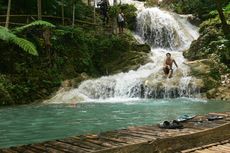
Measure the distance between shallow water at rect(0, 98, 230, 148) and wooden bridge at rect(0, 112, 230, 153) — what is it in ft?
7.41

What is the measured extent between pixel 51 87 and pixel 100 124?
8.22 meters

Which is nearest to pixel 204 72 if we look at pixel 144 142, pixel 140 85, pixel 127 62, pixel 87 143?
pixel 140 85

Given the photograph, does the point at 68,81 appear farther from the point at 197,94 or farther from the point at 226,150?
the point at 226,150

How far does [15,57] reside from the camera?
19.3 metres

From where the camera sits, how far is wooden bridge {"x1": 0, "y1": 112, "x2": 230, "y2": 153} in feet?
18.6

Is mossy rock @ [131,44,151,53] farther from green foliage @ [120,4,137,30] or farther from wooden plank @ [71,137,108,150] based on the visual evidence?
wooden plank @ [71,137,108,150]

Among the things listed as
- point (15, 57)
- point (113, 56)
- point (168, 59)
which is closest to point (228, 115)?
point (168, 59)

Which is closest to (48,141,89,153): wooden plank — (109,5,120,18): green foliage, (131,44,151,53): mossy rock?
(131,44,151,53): mossy rock

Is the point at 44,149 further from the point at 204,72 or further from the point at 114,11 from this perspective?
the point at 114,11

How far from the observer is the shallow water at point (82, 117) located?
10.2 meters

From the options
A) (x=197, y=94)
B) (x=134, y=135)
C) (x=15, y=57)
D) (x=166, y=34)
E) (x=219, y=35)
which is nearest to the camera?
(x=134, y=135)

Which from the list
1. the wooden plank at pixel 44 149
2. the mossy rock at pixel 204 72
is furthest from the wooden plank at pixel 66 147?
the mossy rock at pixel 204 72

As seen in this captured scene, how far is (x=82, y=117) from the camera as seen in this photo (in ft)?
42.2

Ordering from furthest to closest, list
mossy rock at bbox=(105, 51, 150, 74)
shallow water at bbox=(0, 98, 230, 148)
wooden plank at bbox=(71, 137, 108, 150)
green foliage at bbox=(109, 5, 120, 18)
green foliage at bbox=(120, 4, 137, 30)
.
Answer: green foliage at bbox=(120, 4, 137, 30)
green foliage at bbox=(109, 5, 120, 18)
mossy rock at bbox=(105, 51, 150, 74)
shallow water at bbox=(0, 98, 230, 148)
wooden plank at bbox=(71, 137, 108, 150)
